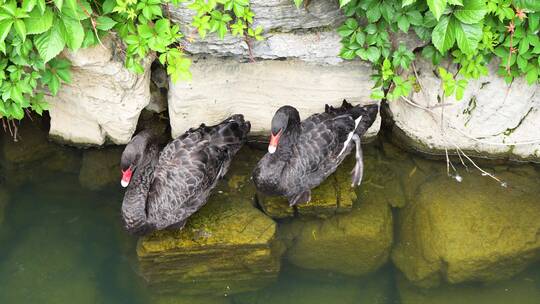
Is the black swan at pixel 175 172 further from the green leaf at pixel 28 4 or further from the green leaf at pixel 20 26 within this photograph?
the green leaf at pixel 28 4

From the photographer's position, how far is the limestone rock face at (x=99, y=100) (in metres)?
5.04

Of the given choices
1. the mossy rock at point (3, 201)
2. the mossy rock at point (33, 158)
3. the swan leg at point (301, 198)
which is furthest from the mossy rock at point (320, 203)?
the mossy rock at point (3, 201)

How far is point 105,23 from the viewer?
4.47 m

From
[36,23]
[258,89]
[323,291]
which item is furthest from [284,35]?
[323,291]

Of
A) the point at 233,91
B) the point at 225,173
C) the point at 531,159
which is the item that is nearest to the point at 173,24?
the point at 233,91

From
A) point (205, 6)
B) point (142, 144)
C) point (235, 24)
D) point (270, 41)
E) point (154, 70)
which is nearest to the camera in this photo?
point (205, 6)

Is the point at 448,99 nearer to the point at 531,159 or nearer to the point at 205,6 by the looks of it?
the point at 531,159

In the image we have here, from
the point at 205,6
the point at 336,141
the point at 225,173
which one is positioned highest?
the point at 205,6

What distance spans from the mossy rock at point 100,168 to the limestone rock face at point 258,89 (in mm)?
754

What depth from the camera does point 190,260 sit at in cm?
554

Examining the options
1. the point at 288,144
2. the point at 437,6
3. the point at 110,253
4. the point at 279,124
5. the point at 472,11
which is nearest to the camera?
the point at 437,6

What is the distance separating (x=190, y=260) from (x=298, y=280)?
3.48 ft

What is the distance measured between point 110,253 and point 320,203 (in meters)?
2.10

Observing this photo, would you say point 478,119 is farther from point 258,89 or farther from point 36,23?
point 36,23
